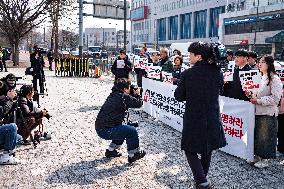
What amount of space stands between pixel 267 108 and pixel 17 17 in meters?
31.6

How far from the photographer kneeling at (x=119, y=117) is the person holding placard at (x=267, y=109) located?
1961 millimetres

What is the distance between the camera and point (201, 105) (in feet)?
12.5

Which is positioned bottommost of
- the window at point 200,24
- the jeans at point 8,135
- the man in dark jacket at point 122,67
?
the jeans at point 8,135

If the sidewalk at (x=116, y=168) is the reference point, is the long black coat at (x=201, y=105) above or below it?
above

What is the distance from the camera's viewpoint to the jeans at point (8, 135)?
17.6 feet

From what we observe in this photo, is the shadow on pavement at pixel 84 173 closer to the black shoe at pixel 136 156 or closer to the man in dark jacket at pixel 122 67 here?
the black shoe at pixel 136 156

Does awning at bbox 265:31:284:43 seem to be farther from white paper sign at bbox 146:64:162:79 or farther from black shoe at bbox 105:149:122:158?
black shoe at bbox 105:149:122:158

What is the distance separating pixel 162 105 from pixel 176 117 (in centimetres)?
90

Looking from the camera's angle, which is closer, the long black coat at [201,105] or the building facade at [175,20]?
the long black coat at [201,105]

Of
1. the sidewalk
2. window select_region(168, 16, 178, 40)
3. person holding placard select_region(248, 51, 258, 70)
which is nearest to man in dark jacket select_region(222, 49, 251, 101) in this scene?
person holding placard select_region(248, 51, 258, 70)

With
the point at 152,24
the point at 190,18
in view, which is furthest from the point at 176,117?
the point at 152,24

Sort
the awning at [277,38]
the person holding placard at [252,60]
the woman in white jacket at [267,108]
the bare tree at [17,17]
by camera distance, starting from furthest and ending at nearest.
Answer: the awning at [277,38]
the bare tree at [17,17]
the person holding placard at [252,60]
the woman in white jacket at [267,108]

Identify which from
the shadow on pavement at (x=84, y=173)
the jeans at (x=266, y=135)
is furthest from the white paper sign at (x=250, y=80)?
the shadow on pavement at (x=84, y=173)

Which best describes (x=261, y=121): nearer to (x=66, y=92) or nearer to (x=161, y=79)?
(x=161, y=79)
